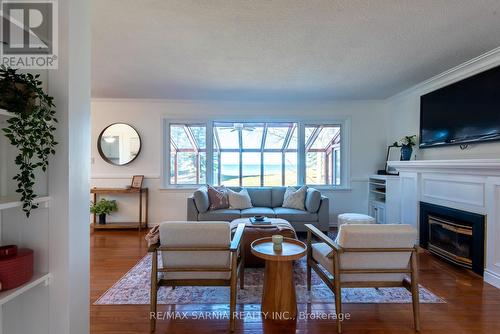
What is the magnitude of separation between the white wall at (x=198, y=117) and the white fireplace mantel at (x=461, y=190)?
3.68 ft

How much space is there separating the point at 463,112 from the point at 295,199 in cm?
254

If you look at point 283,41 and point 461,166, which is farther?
point 461,166

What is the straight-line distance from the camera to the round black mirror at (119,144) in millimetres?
4707

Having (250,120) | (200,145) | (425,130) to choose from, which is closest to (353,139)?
(425,130)

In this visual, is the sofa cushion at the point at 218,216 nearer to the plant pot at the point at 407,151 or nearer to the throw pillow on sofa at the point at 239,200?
the throw pillow on sofa at the point at 239,200

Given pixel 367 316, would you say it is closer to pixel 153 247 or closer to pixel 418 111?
pixel 153 247

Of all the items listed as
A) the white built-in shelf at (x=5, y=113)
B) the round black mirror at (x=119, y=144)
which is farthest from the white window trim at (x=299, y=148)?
the white built-in shelf at (x=5, y=113)

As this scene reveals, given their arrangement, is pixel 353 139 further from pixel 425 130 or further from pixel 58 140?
pixel 58 140

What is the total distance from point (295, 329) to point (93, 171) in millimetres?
4603

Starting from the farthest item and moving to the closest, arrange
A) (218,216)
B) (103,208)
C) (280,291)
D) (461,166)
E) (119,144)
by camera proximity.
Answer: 1. (119,144)
2. (103,208)
3. (218,216)
4. (461,166)
5. (280,291)

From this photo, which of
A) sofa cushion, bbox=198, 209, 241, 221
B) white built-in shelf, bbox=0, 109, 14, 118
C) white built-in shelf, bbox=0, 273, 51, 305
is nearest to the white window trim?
sofa cushion, bbox=198, 209, 241, 221

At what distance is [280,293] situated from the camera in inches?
75.4

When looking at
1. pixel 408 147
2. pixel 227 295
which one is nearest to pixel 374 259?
pixel 227 295

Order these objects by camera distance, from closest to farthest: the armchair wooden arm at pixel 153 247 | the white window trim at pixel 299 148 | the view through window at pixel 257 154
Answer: the armchair wooden arm at pixel 153 247 → the white window trim at pixel 299 148 → the view through window at pixel 257 154
